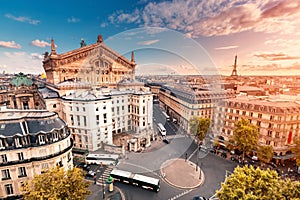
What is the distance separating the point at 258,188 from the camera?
16.5 metres

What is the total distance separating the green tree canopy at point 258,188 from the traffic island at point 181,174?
47.6 feet

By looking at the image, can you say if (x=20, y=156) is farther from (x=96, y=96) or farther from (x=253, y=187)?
(x=253, y=187)

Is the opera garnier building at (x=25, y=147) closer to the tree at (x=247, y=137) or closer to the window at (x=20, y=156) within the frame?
the window at (x=20, y=156)

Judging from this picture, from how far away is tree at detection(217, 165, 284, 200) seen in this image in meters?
15.8

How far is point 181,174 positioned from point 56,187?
24.9 m

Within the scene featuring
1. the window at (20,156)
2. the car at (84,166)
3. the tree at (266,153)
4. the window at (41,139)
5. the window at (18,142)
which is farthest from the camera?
the car at (84,166)

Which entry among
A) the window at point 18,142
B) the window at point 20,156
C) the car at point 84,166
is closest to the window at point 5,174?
the window at point 20,156

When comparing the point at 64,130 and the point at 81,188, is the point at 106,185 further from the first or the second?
the point at 64,130

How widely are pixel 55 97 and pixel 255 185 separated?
50300 millimetres

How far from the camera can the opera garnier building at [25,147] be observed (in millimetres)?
23734

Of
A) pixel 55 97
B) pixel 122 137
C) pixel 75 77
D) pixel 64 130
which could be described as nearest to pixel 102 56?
pixel 75 77

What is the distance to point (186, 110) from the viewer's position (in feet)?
182

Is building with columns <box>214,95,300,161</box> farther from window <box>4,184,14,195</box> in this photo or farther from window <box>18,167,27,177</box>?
window <box>4,184,14,195</box>

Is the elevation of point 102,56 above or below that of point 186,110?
above
